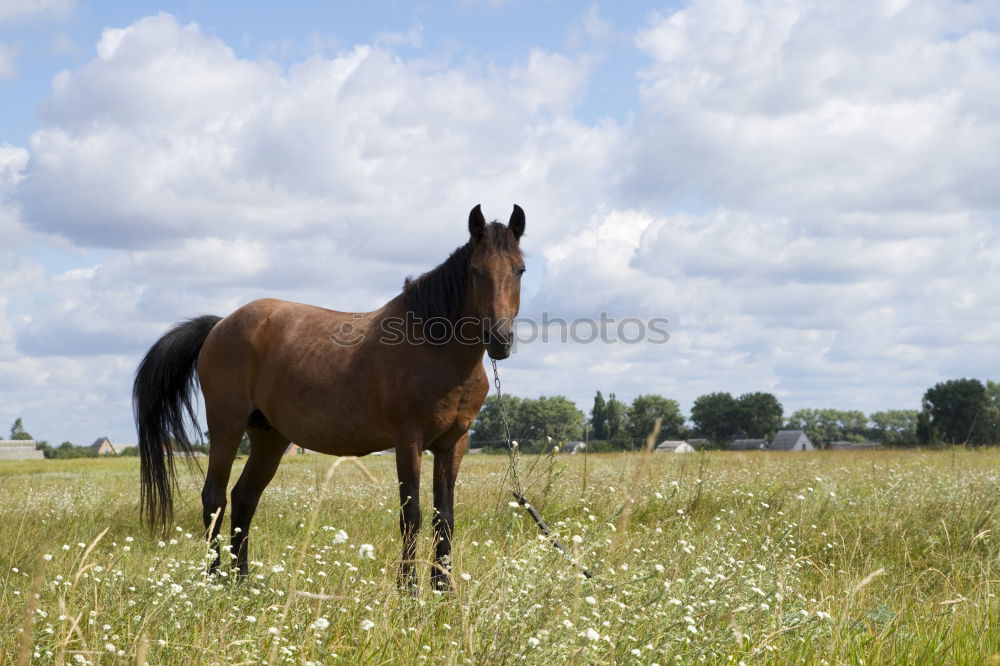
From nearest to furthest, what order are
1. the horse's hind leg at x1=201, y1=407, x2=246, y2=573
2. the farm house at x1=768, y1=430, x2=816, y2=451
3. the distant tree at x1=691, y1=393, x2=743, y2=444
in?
1. the horse's hind leg at x1=201, y1=407, x2=246, y2=573
2. the distant tree at x1=691, y1=393, x2=743, y2=444
3. the farm house at x1=768, y1=430, x2=816, y2=451

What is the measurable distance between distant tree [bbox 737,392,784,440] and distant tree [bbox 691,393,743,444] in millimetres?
570

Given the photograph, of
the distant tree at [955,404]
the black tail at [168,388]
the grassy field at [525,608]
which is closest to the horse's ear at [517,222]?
the grassy field at [525,608]

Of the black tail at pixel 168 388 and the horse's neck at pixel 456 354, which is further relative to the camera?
the black tail at pixel 168 388

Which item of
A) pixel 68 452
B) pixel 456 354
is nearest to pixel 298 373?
pixel 456 354

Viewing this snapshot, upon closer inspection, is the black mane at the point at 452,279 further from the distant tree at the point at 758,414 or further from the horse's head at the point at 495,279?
the distant tree at the point at 758,414

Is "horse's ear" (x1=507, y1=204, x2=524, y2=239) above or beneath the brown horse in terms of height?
above

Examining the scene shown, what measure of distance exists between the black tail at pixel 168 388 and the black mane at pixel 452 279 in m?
3.21

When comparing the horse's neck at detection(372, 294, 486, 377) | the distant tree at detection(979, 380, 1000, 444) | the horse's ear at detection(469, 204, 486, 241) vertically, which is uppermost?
the horse's ear at detection(469, 204, 486, 241)

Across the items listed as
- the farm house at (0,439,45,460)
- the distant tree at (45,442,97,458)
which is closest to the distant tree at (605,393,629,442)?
the farm house at (0,439,45,460)

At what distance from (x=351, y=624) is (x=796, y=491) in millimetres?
7842

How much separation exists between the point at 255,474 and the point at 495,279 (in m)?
3.46

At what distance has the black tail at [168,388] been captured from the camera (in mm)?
8469

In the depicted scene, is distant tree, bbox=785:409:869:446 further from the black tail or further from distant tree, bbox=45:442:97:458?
the black tail

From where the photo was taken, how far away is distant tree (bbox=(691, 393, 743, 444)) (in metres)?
91.1
